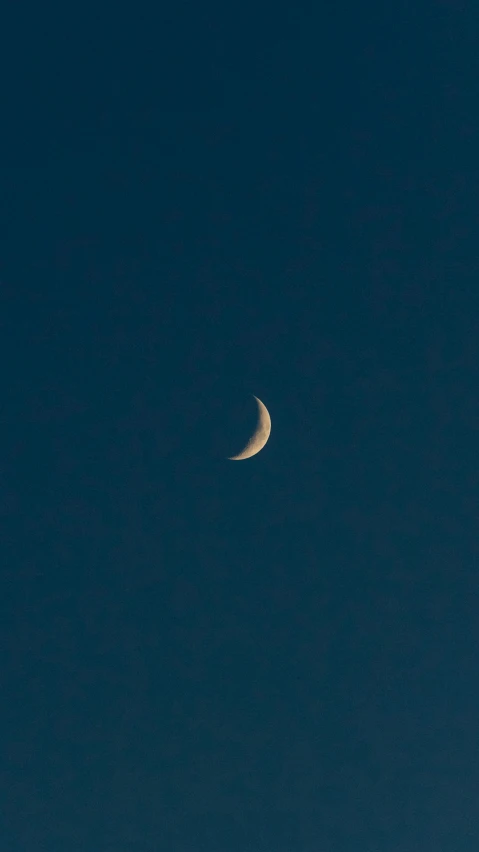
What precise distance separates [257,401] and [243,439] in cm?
119

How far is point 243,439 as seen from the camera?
1931 centimetres

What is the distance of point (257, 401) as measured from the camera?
19828 millimetres

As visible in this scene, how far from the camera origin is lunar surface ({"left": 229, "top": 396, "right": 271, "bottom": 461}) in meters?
19.5

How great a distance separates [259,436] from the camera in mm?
19641

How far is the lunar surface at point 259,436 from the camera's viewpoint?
19453 millimetres
